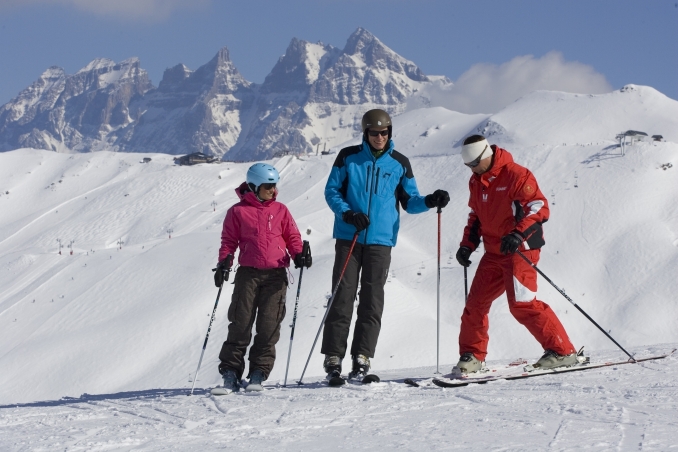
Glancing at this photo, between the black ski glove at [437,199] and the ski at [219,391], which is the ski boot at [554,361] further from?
the ski at [219,391]

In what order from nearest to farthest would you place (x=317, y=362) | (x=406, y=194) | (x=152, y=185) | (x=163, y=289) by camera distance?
(x=406, y=194) → (x=317, y=362) → (x=163, y=289) → (x=152, y=185)

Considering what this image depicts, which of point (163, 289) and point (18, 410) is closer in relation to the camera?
point (18, 410)

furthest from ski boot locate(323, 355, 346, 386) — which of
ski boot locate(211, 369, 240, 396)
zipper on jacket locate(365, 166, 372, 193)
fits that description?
zipper on jacket locate(365, 166, 372, 193)

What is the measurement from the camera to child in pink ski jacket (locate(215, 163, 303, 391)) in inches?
287

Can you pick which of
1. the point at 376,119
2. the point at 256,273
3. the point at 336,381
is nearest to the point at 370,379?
the point at 336,381

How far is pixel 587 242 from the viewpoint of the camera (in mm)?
31234

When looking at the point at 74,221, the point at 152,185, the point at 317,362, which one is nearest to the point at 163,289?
the point at 317,362

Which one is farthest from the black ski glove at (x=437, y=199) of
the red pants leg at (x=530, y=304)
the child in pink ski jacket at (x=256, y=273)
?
the child in pink ski jacket at (x=256, y=273)

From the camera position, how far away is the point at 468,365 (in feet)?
23.2

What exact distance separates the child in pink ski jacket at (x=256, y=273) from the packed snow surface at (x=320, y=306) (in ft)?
1.41

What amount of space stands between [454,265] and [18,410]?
23703 mm

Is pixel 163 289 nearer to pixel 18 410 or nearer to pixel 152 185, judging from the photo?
pixel 18 410

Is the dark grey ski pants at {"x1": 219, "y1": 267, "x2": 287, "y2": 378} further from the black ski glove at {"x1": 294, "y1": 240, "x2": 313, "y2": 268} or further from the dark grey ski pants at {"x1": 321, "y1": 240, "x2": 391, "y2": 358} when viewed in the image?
the dark grey ski pants at {"x1": 321, "y1": 240, "x2": 391, "y2": 358}

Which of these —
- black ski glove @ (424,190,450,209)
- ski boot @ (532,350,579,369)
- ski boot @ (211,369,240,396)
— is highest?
black ski glove @ (424,190,450,209)
